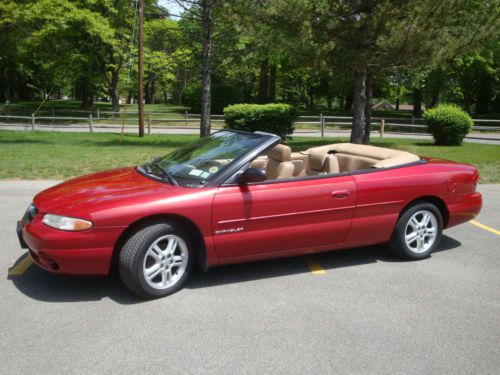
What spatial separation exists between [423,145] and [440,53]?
5534mm

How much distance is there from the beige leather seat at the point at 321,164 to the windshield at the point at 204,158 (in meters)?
0.91

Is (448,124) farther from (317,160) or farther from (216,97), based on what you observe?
(216,97)

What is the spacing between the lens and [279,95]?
202ft

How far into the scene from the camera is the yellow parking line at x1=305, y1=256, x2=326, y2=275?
15.7ft

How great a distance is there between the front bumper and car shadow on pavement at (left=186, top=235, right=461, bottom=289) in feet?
2.77

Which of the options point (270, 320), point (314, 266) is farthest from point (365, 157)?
point (270, 320)

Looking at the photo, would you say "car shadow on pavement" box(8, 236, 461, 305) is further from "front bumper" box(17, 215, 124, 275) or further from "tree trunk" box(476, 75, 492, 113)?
"tree trunk" box(476, 75, 492, 113)

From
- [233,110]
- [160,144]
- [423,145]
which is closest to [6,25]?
[160,144]

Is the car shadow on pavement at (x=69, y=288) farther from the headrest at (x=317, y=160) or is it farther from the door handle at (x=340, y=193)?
the headrest at (x=317, y=160)

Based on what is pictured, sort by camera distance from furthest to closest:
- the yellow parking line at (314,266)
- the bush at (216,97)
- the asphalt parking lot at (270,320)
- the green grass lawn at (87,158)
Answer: the bush at (216,97) → the green grass lawn at (87,158) → the yellow parking line at (314,266) → the asphalt parking lot at (270,320)

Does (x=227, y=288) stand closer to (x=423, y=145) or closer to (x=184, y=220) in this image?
(x=184, y=220)

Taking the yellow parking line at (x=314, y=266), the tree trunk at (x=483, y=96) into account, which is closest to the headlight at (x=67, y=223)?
the yellow parking line at (x=314, y=266)

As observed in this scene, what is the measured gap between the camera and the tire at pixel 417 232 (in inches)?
200

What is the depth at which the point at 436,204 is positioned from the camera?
533 cm
